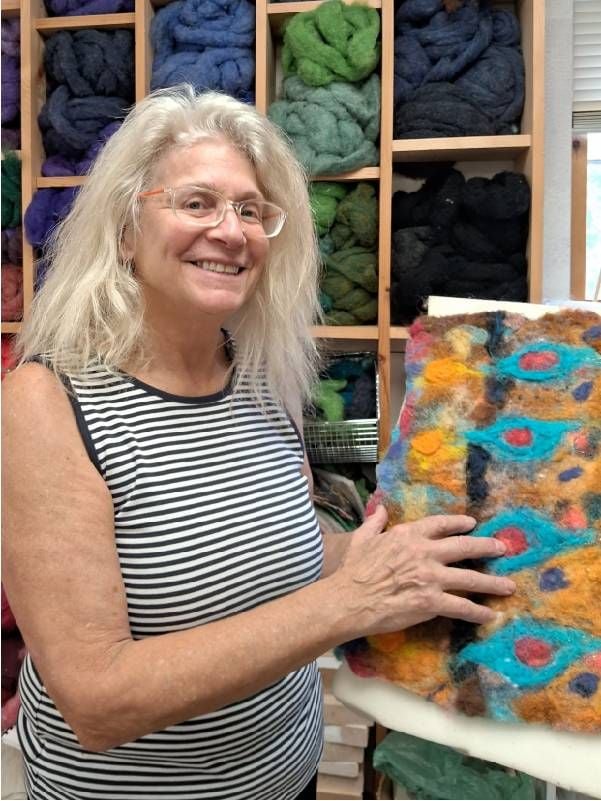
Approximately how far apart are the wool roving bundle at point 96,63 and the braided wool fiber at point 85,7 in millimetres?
59

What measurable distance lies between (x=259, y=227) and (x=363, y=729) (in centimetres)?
120

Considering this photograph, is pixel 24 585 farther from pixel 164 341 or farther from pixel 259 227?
pixel 259 227

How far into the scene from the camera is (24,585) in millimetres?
668

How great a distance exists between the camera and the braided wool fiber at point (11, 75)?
1.80 meters

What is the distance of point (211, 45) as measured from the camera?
1660 millimetres

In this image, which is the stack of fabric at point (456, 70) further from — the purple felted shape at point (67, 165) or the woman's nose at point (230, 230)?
the woman's nose at point (230, 230)

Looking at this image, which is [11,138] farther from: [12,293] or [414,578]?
[414,578]

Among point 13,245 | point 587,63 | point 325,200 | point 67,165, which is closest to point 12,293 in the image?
point 13,245

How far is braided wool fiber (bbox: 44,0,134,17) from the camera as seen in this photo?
174 cm

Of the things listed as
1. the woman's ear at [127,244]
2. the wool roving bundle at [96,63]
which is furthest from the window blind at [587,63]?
the woman's ear at [127,244]

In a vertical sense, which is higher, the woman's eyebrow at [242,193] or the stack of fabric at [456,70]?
the stack of fabric at [456,70]

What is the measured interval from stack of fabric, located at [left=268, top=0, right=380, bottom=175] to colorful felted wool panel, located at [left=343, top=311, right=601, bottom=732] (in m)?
0.87

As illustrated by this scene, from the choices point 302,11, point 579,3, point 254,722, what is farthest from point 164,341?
point 579,3

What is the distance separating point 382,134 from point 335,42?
10.2 inches
